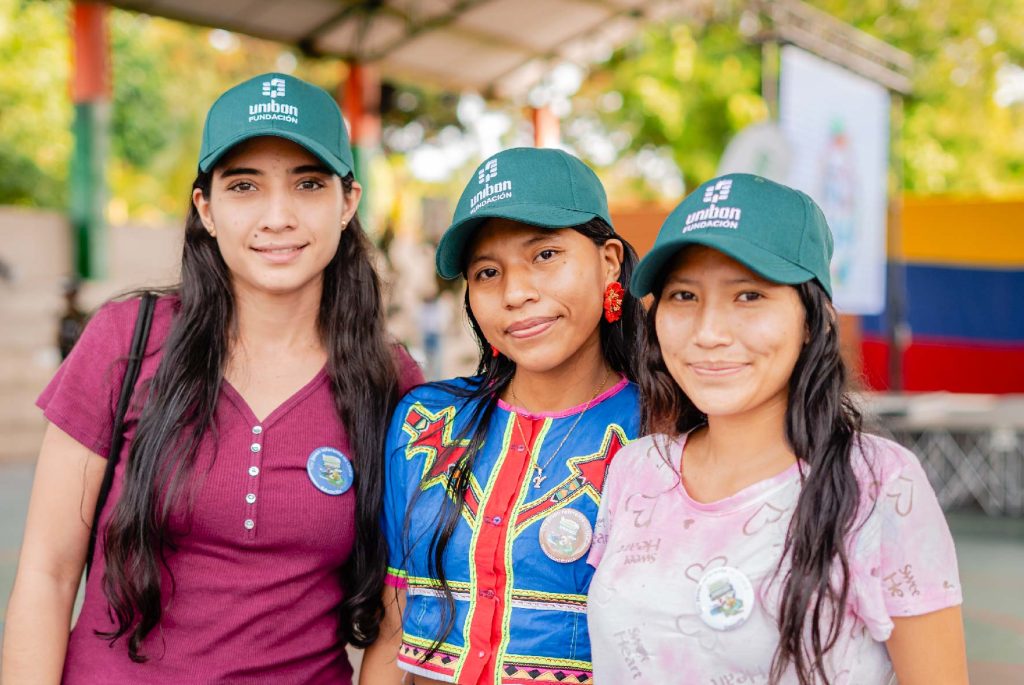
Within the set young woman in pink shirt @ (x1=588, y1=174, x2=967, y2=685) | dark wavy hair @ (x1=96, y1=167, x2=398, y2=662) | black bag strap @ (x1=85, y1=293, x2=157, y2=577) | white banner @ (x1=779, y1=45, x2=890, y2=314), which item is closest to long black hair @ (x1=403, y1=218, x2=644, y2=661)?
dark wavy hair @ (x1=96, y1=167, x2=398, y2=662)

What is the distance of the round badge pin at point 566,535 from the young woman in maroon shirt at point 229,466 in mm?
393

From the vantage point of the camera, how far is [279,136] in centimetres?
213

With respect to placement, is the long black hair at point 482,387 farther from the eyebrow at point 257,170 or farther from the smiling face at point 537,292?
the eyebrow at point 257,170

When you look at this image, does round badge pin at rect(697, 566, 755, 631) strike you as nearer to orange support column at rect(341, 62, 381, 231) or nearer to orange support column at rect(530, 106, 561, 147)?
orange support column at rect(341, 62, 381, 231)

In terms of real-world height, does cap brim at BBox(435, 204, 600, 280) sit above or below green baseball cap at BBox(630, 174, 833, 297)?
above

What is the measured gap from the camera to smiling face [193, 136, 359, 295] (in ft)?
7.08

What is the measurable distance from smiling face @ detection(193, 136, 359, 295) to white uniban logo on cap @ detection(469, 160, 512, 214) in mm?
376

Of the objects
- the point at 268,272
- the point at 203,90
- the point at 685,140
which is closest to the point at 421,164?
the point at 203,90

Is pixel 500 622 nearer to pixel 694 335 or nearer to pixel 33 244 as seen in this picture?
pixel 694 335

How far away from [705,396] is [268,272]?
95cm

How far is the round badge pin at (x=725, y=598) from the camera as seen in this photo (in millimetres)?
A: 1618

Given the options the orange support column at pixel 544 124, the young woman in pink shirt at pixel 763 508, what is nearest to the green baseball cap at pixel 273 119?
the young woman in pink shirt at pixel 763 508

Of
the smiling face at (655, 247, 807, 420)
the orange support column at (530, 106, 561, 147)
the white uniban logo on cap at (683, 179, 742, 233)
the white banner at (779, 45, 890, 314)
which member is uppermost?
the orange support column at (530, 106, 561, 147)

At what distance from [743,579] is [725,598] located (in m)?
0.04
